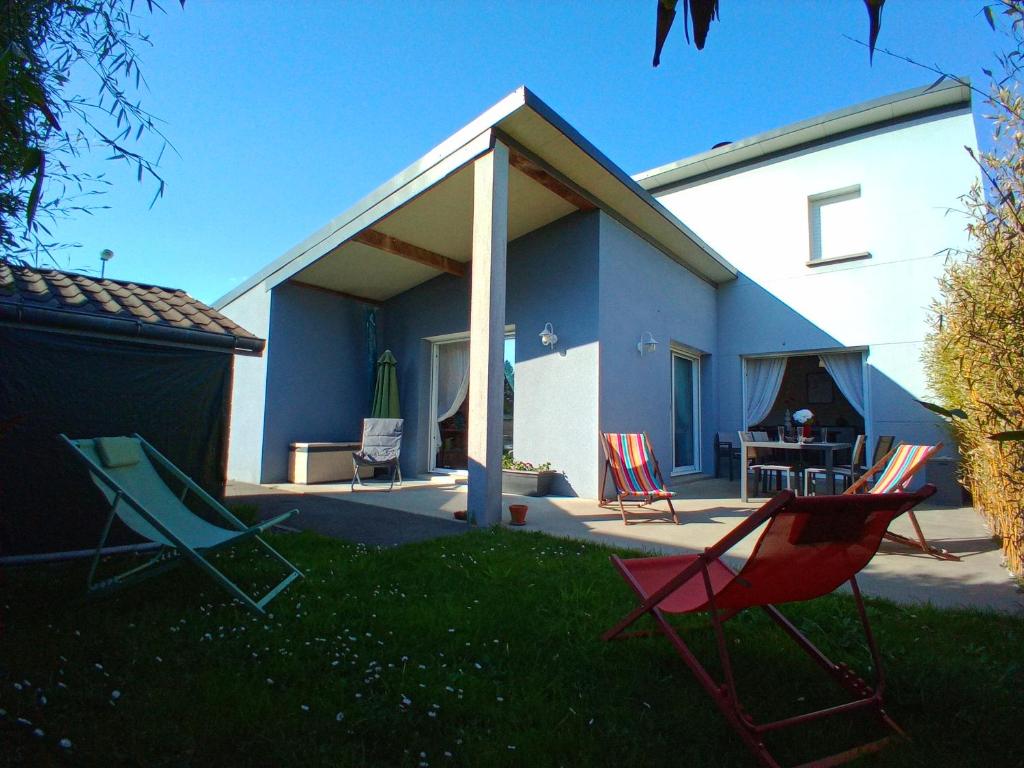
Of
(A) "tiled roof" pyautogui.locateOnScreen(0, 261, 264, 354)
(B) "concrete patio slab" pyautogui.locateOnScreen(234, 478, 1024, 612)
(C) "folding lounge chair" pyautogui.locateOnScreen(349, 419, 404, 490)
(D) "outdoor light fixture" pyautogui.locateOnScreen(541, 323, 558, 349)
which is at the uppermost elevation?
(D) "outdoor light fixture" pyautogui.locateOnScreen(541, 323, 558, 349)

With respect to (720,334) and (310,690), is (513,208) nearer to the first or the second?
(720,334)

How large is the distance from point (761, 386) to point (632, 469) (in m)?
4.63

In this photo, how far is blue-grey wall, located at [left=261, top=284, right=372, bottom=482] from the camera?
7.90 metres

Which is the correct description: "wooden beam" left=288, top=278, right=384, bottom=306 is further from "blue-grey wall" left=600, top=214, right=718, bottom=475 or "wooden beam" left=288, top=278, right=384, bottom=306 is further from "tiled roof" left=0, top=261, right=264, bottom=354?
"blue-grey wall" left=600, top=214, right=718, bottom=475

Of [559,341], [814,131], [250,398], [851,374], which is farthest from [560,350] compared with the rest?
[814,131]

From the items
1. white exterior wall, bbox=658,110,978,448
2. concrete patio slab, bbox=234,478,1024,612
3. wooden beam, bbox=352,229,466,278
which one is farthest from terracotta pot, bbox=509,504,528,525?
white exterior wall, bbox=658,110,978,448

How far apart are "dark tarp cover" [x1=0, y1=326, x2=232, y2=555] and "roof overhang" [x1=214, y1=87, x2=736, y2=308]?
300 cm

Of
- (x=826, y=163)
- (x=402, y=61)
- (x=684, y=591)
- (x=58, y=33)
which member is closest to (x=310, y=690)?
(x=684, y=591)

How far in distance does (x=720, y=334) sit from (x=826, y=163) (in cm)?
309

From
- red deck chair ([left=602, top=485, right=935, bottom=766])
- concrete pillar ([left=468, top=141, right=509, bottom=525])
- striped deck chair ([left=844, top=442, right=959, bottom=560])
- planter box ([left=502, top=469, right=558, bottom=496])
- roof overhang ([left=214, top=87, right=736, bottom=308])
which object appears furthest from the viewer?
planter box ([left=502, top=469, right=558, bottom=496])

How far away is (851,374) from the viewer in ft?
28.2

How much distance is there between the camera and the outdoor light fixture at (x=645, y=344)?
7.61 metres

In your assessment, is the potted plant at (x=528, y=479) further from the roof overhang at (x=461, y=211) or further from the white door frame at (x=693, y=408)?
the roof overhang at (x=461, y=211)

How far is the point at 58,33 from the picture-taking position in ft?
6.98
